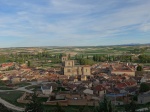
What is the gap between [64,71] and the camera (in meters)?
47.0

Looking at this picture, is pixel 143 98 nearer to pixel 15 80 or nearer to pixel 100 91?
pixel 100 91

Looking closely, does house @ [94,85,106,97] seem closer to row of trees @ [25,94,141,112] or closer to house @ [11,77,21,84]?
row of trees @ [25,94,141,112]

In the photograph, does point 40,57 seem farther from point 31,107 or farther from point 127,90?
point 31,107

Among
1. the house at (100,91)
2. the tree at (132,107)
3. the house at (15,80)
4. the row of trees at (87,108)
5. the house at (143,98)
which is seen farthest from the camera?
the house at (15,80)

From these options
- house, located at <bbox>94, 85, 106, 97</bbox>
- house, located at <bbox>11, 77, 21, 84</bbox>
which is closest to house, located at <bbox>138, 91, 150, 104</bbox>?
house, located at <bbox>94, 85, 106, 97</bbox>

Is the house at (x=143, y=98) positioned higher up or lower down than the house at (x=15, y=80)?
higher up

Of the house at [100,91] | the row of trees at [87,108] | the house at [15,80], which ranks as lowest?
the house at [15,80]

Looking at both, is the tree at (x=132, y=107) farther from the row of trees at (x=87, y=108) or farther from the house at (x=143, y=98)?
the house at (x=143, y=98)

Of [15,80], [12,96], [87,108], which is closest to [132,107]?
[87,108]

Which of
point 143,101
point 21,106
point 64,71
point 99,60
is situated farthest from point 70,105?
point 99,60

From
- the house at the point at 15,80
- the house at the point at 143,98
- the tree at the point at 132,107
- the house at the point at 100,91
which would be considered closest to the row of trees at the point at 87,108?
the tree at the point at 132,107

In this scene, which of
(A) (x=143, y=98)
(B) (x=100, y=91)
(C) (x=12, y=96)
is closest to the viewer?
(A) (x=143, y=98)

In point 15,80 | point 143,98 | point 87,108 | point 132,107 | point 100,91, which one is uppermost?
point 87,108

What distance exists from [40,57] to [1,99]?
6802 centimetres
